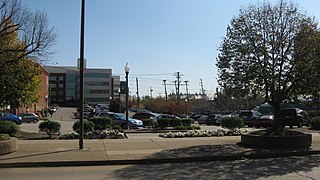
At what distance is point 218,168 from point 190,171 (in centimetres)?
107

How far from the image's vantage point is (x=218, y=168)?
39.5ft

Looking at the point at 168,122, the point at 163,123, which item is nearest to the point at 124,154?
the point at 163,123

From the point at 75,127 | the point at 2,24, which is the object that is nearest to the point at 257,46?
the point at 2,24

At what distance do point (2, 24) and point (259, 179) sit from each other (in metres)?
11.4

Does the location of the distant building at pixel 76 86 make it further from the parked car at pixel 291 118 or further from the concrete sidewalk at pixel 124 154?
the concrete sidewalk at pixel 124 154

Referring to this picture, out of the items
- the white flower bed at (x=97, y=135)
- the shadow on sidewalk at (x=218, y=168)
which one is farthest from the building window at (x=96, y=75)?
the shadow on sidewalk at (x=218, y=168)

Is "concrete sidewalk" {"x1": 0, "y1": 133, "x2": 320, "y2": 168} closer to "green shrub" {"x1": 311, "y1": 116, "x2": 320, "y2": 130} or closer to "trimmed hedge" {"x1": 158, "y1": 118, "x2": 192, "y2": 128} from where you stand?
"green shrub" {"x1": 311, "y1": 116, "x2": 320, "y2": 130}

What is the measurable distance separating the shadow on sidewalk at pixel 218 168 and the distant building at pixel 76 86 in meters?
147

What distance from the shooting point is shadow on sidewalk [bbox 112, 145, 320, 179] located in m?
10.7

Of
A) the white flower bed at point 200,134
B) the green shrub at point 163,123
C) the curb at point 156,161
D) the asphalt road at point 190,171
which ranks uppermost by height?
the green shrub at point 163,123

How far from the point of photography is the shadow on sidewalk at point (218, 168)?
10695 millimetres

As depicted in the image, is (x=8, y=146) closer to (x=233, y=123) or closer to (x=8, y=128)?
(x=8, y=128)

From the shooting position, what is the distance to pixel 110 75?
176 m

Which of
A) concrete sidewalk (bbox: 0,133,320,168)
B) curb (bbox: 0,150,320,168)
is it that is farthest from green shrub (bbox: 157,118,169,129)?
curb (bbox: 0,150,320,168)
